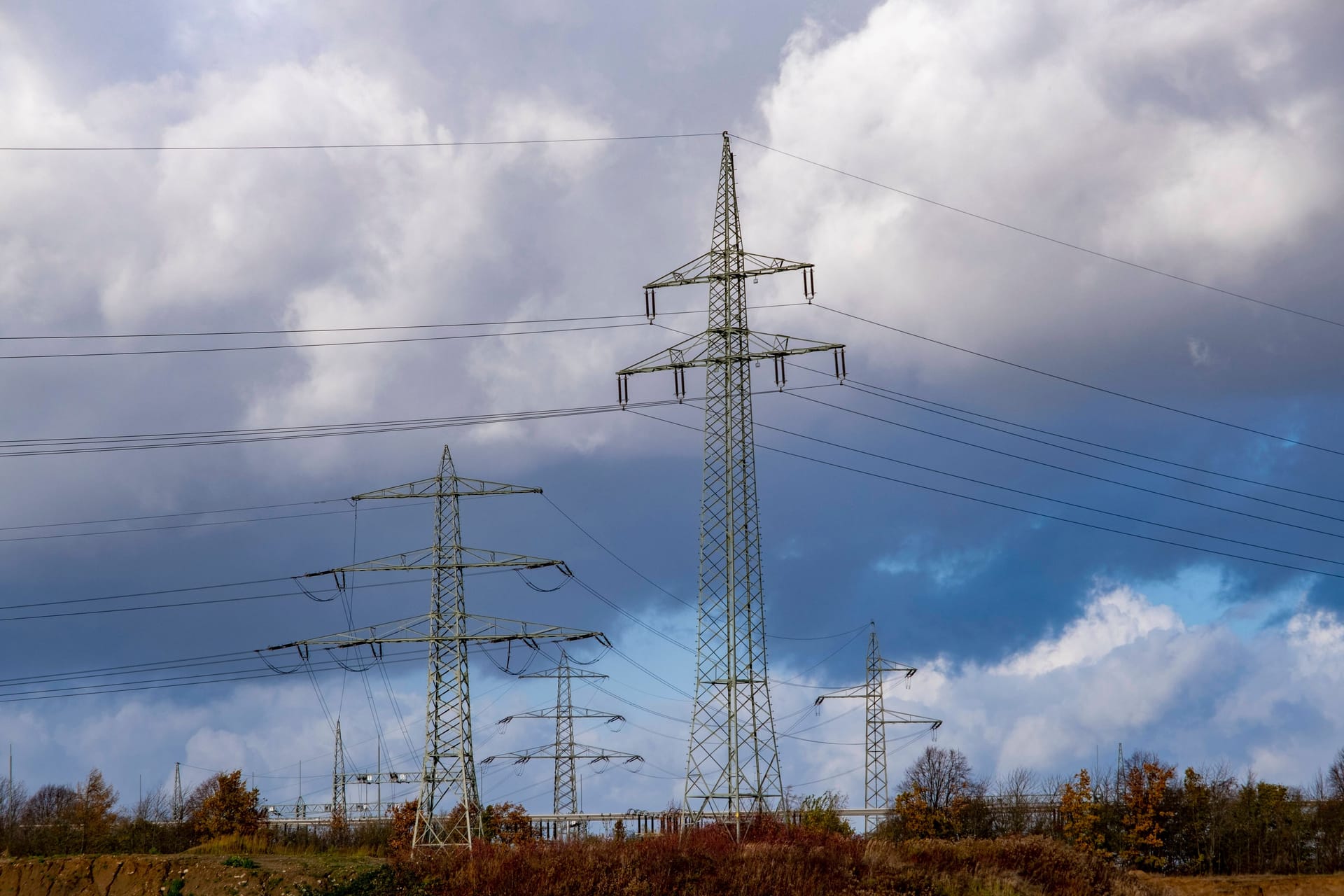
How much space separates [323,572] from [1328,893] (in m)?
58.2

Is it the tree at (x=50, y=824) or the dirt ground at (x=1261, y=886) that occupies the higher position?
the tree at (x=50, y=824)

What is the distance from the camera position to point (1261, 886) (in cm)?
7506

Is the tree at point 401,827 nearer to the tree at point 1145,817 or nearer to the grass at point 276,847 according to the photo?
the grass at point 276,847

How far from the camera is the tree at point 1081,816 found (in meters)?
79.4

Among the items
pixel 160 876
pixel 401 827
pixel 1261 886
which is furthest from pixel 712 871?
pixel 1261 886

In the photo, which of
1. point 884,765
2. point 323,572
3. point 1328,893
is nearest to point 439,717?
point 323,572

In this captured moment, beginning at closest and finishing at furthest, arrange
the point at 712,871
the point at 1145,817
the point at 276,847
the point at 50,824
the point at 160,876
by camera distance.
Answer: the point at 160,876 < the point at 712,871 < the point at 276,847 < the point at 50,824 < the point at 1145,817

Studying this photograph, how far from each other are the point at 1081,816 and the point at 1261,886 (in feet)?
34.3

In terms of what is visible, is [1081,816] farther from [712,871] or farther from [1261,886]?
[712,871]

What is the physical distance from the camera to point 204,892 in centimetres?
3866

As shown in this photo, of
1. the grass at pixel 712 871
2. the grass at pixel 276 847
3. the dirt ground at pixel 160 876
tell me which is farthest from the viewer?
the grass at pixel 276 847

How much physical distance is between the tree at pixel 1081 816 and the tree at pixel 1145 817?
1945 millimetres

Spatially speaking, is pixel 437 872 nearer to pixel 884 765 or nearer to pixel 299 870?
pixel 299 870

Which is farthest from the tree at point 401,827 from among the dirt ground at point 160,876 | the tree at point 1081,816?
the tree at point 1081,816
